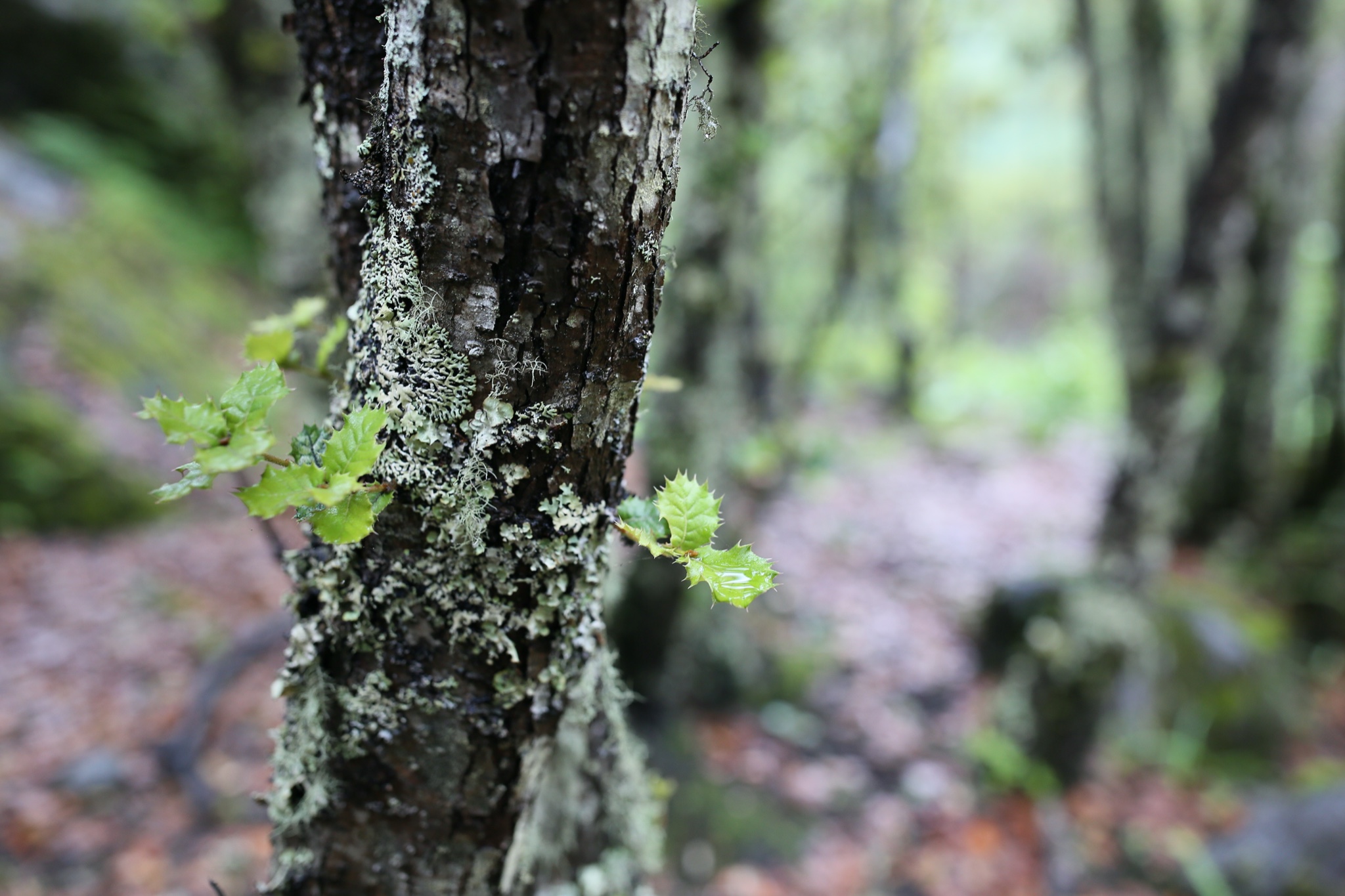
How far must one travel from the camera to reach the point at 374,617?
963mm

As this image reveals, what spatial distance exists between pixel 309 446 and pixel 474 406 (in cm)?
21

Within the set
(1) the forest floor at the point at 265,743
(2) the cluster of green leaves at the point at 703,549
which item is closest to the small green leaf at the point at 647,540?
(2) the cluster of green leaves at the point at 703,549

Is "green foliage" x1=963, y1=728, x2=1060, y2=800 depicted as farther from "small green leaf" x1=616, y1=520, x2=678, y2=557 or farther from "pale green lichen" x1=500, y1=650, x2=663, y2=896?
"small green leaf" x1=616, y1=520, x2=678, y2=557

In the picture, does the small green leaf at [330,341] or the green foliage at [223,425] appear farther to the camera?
the small green leaf at [330,341]

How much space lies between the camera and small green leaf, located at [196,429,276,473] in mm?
746

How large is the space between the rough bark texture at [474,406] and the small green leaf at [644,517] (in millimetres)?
29

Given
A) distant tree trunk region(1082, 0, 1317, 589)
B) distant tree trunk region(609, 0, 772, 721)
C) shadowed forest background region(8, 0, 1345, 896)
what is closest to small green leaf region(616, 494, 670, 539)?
shadowed forest background region(8, 0, 1345, 896)

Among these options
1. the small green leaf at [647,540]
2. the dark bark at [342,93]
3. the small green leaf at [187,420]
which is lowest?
the small green leaf at [647,540]

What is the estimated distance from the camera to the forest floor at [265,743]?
295cm

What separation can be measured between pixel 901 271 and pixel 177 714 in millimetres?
9218

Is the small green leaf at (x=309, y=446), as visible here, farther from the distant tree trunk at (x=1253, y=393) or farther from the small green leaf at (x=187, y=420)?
the distant tree trunk at (x=1253, y=393)

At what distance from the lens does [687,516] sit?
2.82 ft

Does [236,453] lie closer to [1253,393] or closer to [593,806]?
[593,806]

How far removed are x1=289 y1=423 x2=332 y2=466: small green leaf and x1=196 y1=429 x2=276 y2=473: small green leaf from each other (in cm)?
5
